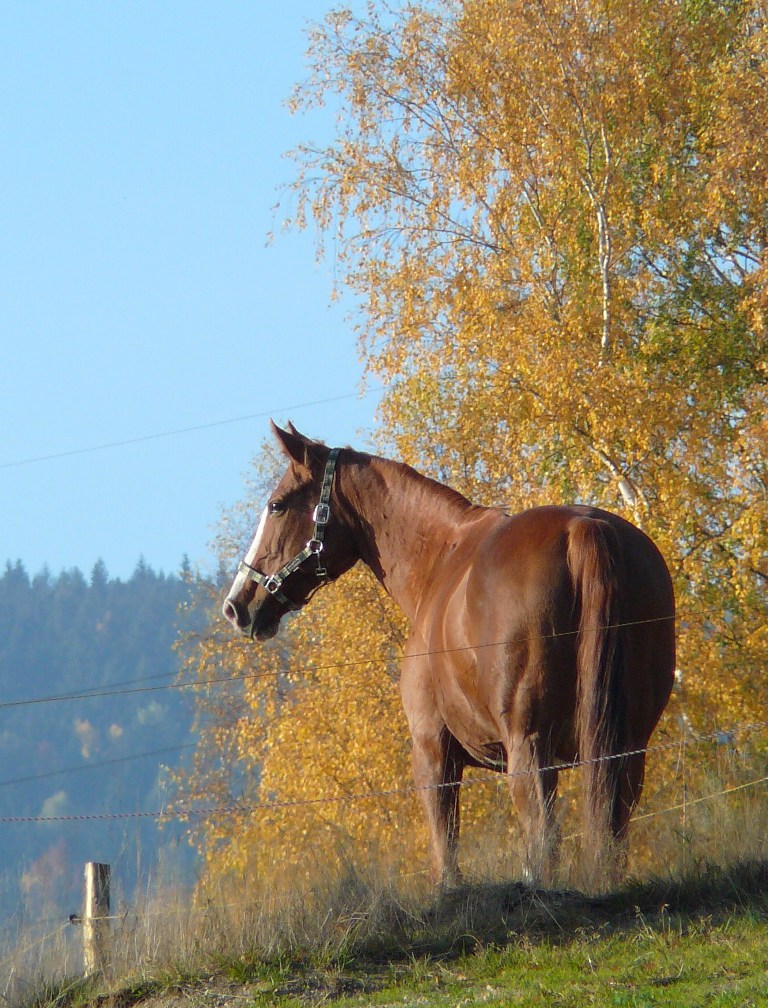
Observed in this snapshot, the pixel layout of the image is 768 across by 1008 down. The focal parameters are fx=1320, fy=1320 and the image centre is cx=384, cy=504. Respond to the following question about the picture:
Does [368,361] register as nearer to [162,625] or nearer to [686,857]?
[686,857]

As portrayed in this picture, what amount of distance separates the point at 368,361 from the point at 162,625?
102 m

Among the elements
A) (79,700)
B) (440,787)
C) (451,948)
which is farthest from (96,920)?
(79,700)

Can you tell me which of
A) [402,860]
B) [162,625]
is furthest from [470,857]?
[162,625]

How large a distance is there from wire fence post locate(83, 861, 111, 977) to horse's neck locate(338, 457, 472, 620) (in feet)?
8.19

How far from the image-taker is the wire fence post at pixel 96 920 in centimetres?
591

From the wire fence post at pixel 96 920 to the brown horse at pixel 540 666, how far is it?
171cm

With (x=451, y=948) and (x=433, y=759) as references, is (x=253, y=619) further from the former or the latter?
(x=451, y=948)

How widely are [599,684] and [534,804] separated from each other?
2.16 feet

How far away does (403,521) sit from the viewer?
8258 millimetres

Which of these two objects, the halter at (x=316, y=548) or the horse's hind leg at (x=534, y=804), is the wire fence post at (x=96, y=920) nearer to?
the horse's hind leg at (x=534, y=804)

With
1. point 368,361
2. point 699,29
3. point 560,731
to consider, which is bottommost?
point 560,731

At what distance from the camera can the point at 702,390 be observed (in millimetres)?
16125

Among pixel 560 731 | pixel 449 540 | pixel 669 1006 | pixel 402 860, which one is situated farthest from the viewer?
pixel 449 540

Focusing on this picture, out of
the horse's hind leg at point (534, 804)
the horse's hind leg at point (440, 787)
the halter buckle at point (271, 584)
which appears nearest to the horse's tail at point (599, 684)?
the horse's hind leg at point (534, 804)
